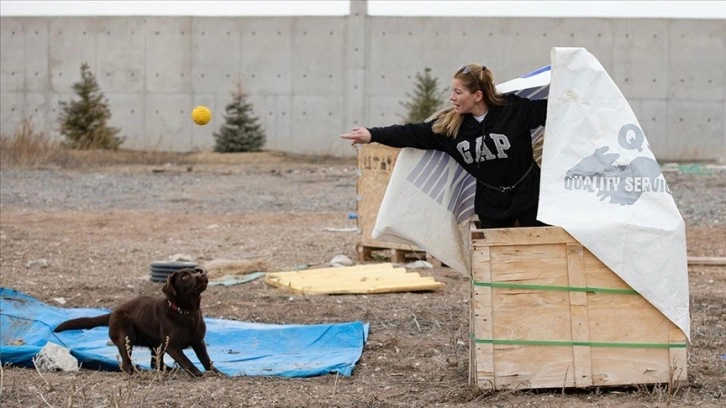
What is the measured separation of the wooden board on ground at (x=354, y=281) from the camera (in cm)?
1049

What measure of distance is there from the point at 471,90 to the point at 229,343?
9.95ft

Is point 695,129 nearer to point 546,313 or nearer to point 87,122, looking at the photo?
point 87,122

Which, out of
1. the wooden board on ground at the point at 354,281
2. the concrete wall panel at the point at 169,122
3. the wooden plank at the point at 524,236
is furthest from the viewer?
the concrete wall panel at the point at 169,122

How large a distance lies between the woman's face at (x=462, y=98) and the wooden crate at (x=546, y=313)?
810mm

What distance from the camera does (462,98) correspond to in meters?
6.61

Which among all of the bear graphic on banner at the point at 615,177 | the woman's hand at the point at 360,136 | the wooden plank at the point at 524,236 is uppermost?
the woman's hand at the point at 360,136

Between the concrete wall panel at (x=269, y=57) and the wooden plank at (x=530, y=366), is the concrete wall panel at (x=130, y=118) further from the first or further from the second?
the wooden plank at (x=530, y=366)

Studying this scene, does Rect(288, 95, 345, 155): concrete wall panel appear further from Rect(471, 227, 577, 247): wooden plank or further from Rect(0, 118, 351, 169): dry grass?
Rect(471, 227, 577, 247): wooden plank

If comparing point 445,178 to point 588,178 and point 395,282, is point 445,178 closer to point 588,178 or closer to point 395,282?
point 588,178

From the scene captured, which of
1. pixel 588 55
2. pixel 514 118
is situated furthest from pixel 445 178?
pixel 588 55

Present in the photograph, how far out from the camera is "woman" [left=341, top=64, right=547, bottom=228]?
21.6 ft

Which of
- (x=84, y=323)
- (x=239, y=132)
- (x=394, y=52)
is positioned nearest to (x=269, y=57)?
(x=394, y=52)

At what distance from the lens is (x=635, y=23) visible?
34781mm

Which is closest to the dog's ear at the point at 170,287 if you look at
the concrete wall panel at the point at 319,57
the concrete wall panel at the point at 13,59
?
the concrete wall panel at the point at 319,57
